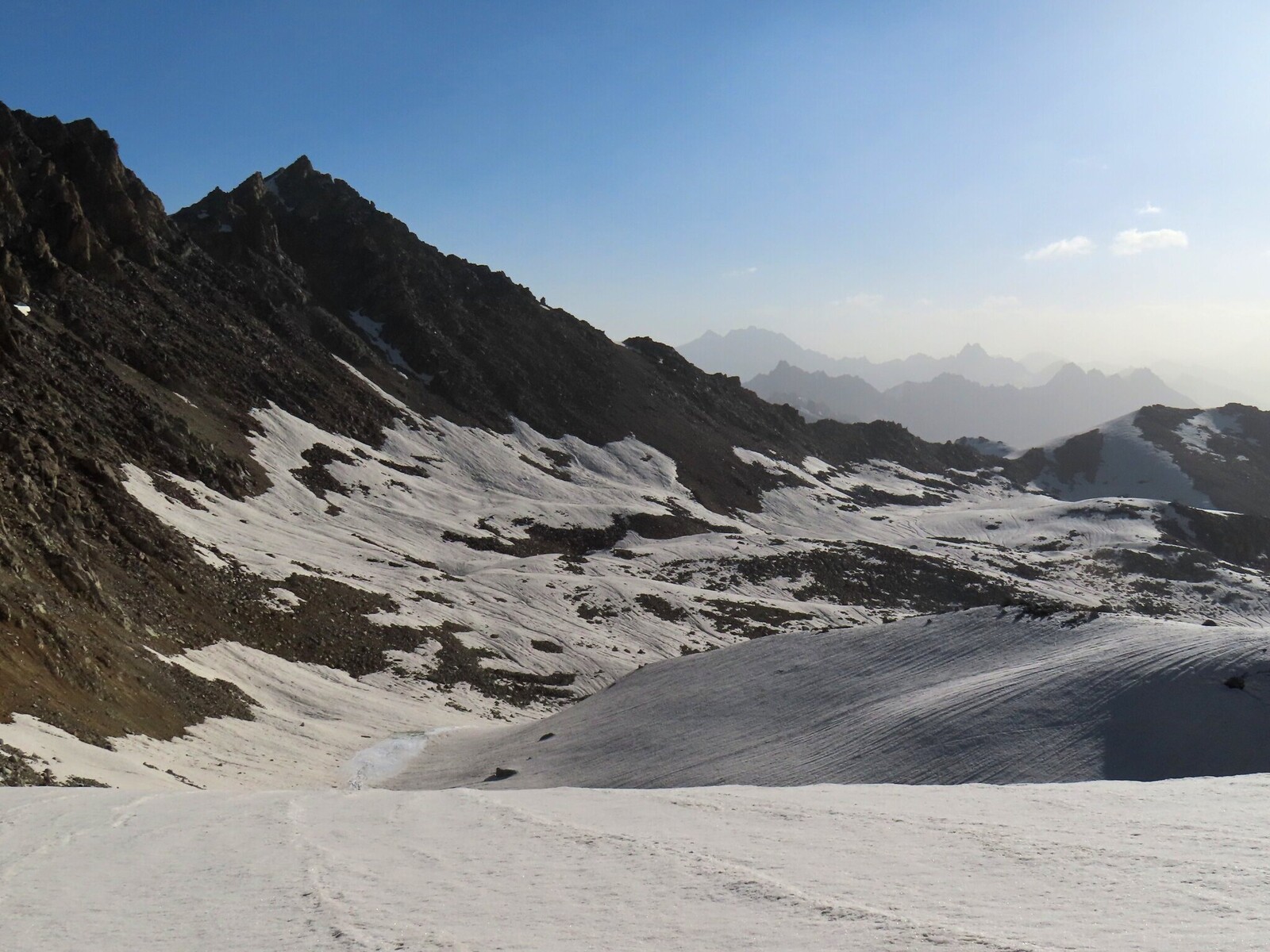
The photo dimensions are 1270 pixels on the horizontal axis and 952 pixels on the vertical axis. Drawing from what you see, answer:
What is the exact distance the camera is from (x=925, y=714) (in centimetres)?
2294

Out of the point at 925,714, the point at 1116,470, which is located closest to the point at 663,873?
the point at 925,714

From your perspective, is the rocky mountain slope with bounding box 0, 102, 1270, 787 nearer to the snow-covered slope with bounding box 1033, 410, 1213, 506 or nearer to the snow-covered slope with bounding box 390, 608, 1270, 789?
the snow-covered slope with bounding box 390, 608, 1270, 789

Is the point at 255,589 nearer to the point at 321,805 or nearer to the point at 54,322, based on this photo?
the point at 321,805

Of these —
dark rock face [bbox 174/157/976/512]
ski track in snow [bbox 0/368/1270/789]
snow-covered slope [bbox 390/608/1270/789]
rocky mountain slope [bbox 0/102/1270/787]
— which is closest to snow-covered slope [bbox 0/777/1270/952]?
snow-covered slope [bbox 390/608/1270/789]

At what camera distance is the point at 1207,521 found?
110 m

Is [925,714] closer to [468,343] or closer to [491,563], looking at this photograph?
[491,563]

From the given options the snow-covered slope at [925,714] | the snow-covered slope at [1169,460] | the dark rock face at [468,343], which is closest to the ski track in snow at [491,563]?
the dark rock face at [468,343]

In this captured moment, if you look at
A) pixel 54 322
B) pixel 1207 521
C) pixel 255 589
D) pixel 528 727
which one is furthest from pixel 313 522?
pixel 1207 521

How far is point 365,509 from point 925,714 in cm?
5470

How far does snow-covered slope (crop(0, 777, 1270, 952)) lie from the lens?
852 cm

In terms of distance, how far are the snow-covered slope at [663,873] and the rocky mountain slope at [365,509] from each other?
32.7 feet

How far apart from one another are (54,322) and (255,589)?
129ft

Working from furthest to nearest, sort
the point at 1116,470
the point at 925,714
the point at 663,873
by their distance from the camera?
the point at 1116,470
the point at 925,714
the point at 663,873

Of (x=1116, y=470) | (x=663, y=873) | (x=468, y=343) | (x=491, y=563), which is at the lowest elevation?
(x=663, y=873)
